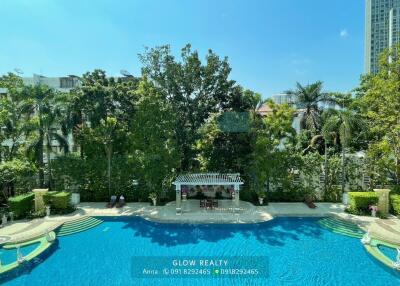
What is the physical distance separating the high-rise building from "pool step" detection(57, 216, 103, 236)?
353 ft

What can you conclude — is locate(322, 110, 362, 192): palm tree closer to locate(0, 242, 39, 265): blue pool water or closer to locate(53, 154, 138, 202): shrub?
locate(53, 154, 138, 202): shrub

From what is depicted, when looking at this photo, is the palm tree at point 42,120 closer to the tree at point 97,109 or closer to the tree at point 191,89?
the tree at point 97,109

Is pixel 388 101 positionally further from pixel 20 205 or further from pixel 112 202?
pixel 20 205

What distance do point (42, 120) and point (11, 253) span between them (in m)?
11.8

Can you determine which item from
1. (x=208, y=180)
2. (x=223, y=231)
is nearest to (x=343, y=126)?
(x=208, y=180)

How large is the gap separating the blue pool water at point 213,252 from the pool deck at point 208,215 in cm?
72

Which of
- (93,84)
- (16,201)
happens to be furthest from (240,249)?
(93,84)

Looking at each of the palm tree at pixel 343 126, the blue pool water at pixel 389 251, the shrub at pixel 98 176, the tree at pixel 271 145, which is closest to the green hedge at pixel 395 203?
the palm tree at pixel 343 126

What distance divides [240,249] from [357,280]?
5.23 metres

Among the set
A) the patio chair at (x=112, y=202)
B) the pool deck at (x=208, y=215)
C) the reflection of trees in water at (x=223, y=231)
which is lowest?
the reflection of trees in water at (x=223, y=231)

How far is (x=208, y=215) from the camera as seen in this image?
1925cm

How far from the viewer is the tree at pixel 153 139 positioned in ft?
70.8

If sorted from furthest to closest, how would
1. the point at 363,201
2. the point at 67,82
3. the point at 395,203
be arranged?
the point at 67,82, the point at 363,201, the point at 395,203

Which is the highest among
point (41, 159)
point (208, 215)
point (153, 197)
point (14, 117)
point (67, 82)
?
point (67, 82)
